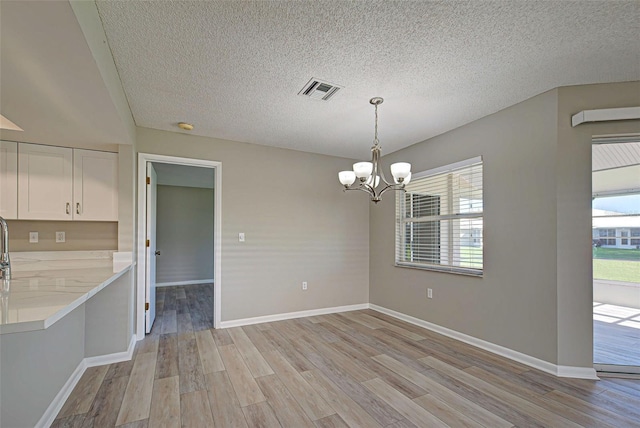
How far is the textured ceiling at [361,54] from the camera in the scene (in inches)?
66.7

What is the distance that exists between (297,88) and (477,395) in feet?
9.49

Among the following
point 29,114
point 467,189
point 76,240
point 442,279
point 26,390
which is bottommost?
point 26,390

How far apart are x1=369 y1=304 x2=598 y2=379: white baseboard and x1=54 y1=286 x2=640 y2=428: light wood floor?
3.1 inches

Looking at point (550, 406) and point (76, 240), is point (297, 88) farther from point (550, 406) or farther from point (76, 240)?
point (550, 406)

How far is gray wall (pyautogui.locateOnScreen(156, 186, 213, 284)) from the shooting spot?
697cm

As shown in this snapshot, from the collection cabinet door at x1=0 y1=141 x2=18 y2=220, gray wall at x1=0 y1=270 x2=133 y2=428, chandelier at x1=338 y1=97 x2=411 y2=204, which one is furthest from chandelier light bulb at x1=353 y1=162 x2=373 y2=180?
cabinet door at x1=0 y1=141 x2=18 y2=220

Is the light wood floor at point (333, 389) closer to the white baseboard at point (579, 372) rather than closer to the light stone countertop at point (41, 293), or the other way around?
the white baseboard at point (579, 372)

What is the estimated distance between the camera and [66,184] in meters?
2.90

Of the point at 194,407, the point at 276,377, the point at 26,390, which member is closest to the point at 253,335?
the point at 276,377

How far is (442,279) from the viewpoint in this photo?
358 centimetres

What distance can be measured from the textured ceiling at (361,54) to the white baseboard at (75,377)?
2446 mm

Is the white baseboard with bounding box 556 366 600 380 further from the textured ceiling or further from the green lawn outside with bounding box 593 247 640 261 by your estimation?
the textured ceiling

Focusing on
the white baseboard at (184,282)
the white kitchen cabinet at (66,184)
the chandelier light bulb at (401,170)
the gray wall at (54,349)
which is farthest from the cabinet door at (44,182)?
the white baseboard at (184,282)

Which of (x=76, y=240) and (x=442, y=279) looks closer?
(x=76, y=240)
